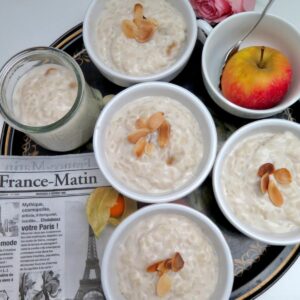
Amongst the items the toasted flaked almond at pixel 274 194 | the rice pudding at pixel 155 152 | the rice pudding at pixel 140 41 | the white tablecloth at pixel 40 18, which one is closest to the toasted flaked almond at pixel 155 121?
the rice pudding at pixel 155 152

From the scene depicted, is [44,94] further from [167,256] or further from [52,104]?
[167,256]

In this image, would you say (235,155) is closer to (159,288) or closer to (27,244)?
(159,288)

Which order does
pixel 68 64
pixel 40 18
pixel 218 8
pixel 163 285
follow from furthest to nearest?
pixel 40 18
pixel 218 8
pixel 68 64
pixel 163 285

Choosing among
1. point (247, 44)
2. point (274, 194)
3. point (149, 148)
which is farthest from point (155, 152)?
point (247, 44)

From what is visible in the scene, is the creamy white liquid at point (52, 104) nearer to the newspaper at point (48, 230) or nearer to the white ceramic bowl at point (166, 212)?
the newspaper at point (48, 230)

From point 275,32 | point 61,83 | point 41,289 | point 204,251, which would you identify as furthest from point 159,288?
point 275,32

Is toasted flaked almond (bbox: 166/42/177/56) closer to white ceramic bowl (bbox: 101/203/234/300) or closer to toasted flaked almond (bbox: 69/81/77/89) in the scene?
toasted flaked almond (bbox: 69/81/77/89)
